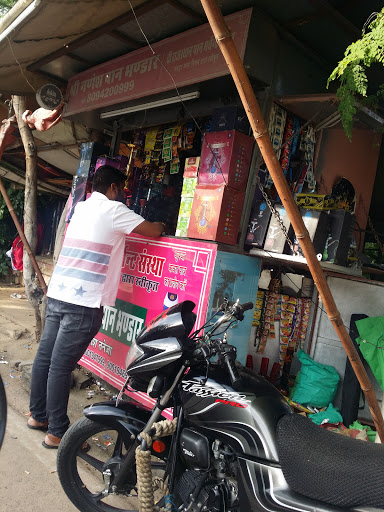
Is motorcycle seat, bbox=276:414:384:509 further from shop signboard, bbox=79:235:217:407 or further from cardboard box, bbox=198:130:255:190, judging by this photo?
cardboard box, bbox=198:130:255:190

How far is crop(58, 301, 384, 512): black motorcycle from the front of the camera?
153 centimetres

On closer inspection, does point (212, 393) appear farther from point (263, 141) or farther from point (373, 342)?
point (373, 342)

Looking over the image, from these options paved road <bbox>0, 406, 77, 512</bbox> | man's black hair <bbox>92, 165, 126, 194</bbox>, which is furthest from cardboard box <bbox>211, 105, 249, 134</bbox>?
paved road <bbox>0, 406, 77, 512</bbox>

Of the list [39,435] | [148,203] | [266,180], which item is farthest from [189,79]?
[39,435]

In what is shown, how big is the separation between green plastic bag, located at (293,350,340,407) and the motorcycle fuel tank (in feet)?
6.76

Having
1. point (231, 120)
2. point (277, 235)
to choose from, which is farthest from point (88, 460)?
point (231, 120)

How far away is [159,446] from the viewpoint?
2029mm

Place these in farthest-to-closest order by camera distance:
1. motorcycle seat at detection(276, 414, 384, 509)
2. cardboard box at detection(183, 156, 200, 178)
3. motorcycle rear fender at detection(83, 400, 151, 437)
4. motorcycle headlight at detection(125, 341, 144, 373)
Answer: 1. cardboard box at detection(183, 156, 200, 178)
2. motorcycle rear fender at detection(83, 400, 151, 437)
3. motorcycle headlight at detection(125, 341, 144, 373)
4. motorcycle seat at detection(276, 414, 384, 509)

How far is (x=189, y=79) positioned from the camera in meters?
3.40

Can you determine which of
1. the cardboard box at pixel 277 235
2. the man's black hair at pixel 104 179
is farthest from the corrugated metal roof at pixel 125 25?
the cardboard box at pixel 277 235

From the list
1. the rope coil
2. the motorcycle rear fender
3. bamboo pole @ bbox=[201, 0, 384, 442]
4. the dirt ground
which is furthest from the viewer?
the dirt ground

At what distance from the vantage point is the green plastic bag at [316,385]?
148 inches

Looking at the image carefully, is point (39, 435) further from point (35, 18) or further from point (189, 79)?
point (35, 18)

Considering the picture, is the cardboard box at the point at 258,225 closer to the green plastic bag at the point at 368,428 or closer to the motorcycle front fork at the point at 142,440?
the motorcycle front fork at the point at 142,440
